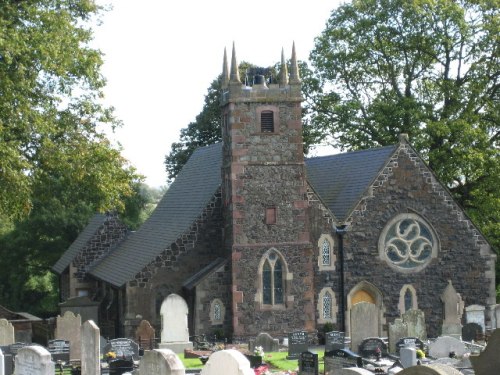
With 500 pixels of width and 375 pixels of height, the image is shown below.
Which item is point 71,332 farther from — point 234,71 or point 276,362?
point 234,71

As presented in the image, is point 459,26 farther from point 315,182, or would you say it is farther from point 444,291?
point 444,291

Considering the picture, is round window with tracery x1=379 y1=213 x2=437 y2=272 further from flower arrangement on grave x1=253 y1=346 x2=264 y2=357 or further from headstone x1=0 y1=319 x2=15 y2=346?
headstone x1=0 y1=319 x2=15 y2=346

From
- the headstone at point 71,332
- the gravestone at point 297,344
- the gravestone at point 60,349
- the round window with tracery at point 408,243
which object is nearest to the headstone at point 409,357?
the gravestone at point 297,344

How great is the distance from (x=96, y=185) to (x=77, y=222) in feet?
63.0

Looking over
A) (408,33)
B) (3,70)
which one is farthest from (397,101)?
(3,70)

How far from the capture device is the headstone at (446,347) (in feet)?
89.2

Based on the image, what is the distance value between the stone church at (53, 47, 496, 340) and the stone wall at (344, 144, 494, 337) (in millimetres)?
36

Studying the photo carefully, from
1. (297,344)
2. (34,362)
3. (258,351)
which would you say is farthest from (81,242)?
(34,362)

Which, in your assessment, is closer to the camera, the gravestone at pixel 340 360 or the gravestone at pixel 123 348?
the gravestone at pixel 340 360

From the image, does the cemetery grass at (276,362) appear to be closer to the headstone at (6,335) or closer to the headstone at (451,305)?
the headstone at (6,335)

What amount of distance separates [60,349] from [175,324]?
429 centimetres

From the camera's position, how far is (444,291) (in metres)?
36.3

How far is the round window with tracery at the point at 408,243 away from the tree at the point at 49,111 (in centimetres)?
924

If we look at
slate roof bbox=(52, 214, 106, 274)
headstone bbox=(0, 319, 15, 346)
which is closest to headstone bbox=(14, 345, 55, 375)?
headstone bbox=(0, 319, 15, 346)
